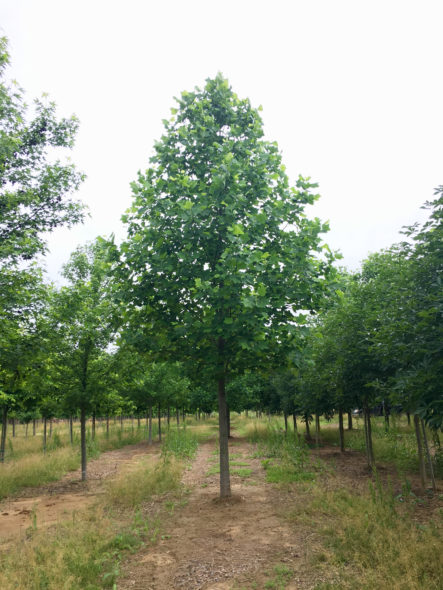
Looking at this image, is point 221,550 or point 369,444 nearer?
point 221,550

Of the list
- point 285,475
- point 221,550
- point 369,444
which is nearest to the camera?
point 221,550


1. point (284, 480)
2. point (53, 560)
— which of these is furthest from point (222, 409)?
point (53, 560)

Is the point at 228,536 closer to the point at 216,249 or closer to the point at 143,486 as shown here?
the point at 143,486

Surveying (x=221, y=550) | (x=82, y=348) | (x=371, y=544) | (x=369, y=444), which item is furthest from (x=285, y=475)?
(x=82, y=348)

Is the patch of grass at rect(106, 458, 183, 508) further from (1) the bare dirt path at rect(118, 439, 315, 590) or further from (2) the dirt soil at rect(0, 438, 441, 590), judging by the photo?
(1) the bare dirt path at rect(118, 439, 315, 590)

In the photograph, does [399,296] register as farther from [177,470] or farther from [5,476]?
[5,476]

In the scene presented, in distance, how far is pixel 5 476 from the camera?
13164mm

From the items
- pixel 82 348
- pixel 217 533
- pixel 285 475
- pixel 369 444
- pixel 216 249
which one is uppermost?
pixel 216 249

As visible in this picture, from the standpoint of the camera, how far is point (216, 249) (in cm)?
895

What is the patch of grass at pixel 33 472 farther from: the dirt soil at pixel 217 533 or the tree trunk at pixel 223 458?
the tree trunk at pixel 223 458

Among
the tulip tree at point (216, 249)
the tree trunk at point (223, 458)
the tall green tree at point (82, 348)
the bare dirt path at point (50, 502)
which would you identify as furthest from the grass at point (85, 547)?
the tall green tree at point (82, 348)

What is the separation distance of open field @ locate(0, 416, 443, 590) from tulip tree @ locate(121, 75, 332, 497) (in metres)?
1.72

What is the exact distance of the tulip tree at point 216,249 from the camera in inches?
319

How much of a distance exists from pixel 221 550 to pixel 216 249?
Result: 593cm
